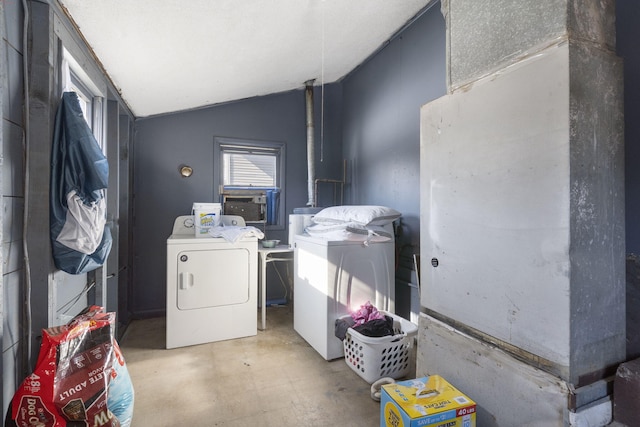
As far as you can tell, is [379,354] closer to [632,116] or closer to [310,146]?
[632,116]

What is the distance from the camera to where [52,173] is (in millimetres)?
1353

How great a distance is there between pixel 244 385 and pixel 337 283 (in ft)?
2.96

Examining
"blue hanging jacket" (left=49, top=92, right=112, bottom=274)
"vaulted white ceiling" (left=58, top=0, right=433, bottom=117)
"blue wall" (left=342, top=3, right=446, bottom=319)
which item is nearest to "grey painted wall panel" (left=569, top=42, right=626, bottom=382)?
"blue wall" (left=342, top=3, right=446, bottom=319)

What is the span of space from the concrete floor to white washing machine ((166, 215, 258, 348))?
0.11 meters

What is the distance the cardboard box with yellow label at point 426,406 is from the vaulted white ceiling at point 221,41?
2045mm

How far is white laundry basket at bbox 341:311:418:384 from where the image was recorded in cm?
196

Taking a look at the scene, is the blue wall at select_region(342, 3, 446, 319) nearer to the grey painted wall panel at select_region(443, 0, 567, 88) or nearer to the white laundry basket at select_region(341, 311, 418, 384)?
the white laundry basket at select_region(341, 311, 418, 384)

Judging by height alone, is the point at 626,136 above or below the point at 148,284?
above

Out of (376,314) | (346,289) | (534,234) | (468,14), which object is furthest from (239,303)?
(468,14)

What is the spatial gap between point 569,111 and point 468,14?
2.12 ft

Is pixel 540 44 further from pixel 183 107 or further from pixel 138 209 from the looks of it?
pixel 138 209

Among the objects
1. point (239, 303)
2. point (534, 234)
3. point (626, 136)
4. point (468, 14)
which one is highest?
point (468, 14)

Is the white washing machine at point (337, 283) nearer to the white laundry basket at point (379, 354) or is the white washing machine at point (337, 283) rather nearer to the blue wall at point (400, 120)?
the white laundry basket at point (379, 354)

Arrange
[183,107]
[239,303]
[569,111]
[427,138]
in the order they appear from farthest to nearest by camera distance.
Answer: [183,107]
[239,303]
[427,138]
[569,111]
